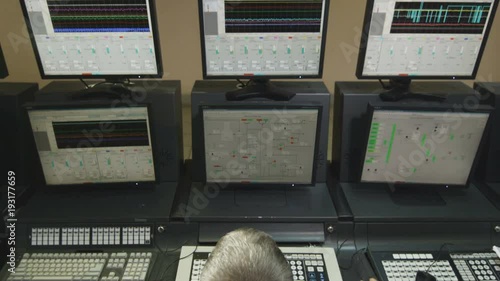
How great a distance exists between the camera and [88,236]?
1.47 metres

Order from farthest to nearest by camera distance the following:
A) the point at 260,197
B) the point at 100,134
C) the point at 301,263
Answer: the point at 260,197
the point at 100,134
the point at 301,263

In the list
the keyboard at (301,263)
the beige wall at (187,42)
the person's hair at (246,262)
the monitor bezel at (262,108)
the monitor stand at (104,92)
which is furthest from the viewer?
the beige wall at (187,42)

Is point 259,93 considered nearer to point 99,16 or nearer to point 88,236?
point 99,16

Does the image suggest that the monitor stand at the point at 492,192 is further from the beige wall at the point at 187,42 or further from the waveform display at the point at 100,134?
the waveform display at the point at 100,134

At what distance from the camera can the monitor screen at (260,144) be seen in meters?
1.45

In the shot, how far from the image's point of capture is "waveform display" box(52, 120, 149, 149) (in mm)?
1444

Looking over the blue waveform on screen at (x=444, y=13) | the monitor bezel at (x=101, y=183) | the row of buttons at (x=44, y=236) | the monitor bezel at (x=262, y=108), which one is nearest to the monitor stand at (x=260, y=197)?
the monitor bezel at (x=262, y=108)

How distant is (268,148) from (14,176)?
1.06 meters

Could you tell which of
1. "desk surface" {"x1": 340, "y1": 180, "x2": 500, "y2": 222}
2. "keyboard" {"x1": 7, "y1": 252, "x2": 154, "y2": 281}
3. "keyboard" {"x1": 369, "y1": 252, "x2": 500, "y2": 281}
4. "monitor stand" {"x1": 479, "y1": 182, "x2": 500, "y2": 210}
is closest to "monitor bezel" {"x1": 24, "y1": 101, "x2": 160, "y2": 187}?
"keyboard" {"x1": 7, "y1": 252, "x2": 154, "y2": 281}

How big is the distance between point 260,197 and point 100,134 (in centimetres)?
67

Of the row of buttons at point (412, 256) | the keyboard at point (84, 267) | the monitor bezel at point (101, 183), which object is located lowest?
the keyboard at point (84, 267)

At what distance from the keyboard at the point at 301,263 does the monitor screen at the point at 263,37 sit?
67 centimetres

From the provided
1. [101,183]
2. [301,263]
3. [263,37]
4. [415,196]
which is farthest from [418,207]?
[101,183]

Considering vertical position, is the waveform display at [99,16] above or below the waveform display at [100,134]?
above
